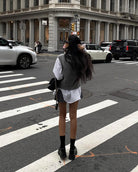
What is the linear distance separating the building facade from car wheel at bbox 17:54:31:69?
17.8m

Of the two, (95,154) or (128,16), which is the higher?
(128,16)

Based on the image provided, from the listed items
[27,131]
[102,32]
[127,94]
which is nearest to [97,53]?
[127,94]

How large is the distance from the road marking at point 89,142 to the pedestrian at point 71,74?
0.19 metres

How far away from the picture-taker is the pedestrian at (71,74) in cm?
363

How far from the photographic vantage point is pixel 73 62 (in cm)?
360

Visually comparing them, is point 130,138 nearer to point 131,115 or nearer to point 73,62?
point 131,115

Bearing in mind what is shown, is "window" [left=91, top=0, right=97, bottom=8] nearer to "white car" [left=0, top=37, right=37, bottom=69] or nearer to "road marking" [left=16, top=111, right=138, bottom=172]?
"white car" [left=0, top=37, right=37, bottom=69]

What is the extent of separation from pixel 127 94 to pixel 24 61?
7322 millimetres

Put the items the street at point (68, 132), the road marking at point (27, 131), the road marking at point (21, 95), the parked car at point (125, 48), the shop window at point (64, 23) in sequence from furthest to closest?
1. the shop window at point (64, 23)
2. the parked car at point (125, 48)
3. the road marking at point (21, 95)
4. the road marking at point (27, 131)
5. the street at point (68, 132)

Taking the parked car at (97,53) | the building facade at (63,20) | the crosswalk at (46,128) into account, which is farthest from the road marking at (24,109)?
the building facade at (63,20)

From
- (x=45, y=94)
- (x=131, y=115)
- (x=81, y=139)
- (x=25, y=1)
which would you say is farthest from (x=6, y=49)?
(x=25, y=1)

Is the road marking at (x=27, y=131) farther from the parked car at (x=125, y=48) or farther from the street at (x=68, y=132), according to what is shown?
the parked car at (x=125, y=48)

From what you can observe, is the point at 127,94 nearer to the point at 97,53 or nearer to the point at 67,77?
the point at 67,77

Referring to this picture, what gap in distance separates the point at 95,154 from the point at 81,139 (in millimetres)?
651
